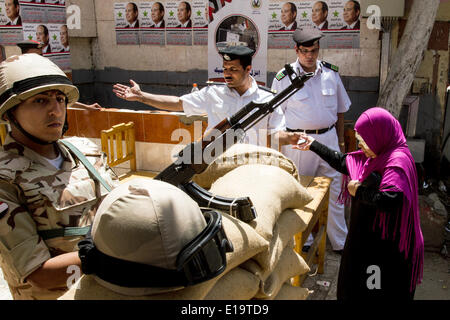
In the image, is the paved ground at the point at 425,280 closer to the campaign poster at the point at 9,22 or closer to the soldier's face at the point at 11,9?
the campaign poster at the point at 9,22

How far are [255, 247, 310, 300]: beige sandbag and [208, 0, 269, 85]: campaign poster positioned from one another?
5.11m

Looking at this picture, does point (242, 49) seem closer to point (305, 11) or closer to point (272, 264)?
point (272, 264)

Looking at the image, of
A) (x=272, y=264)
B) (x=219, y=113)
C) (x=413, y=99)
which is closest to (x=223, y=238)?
(x=272, y=264)

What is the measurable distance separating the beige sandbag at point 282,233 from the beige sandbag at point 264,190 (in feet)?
0.18

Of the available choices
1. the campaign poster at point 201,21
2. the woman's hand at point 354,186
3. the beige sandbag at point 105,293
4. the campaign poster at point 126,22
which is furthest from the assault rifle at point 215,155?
the campaign poster at point 126,22

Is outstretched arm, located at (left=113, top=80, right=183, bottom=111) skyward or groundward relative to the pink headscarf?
skyward

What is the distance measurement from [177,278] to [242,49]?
2307mm

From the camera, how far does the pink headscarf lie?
231cm

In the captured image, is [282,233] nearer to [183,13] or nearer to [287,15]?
[287,15]

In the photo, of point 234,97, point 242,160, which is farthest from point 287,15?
point 242,160

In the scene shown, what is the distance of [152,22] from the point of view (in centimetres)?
780

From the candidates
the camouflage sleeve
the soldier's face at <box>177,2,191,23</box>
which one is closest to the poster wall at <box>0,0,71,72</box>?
the soldier's face at <box>177,2,191,23</box>

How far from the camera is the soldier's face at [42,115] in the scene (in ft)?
4.80

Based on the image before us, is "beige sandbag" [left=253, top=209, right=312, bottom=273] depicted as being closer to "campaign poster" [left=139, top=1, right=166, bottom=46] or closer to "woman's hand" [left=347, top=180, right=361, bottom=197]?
"woman's hand" [left=347, top=180, right=361, bottom=197]
